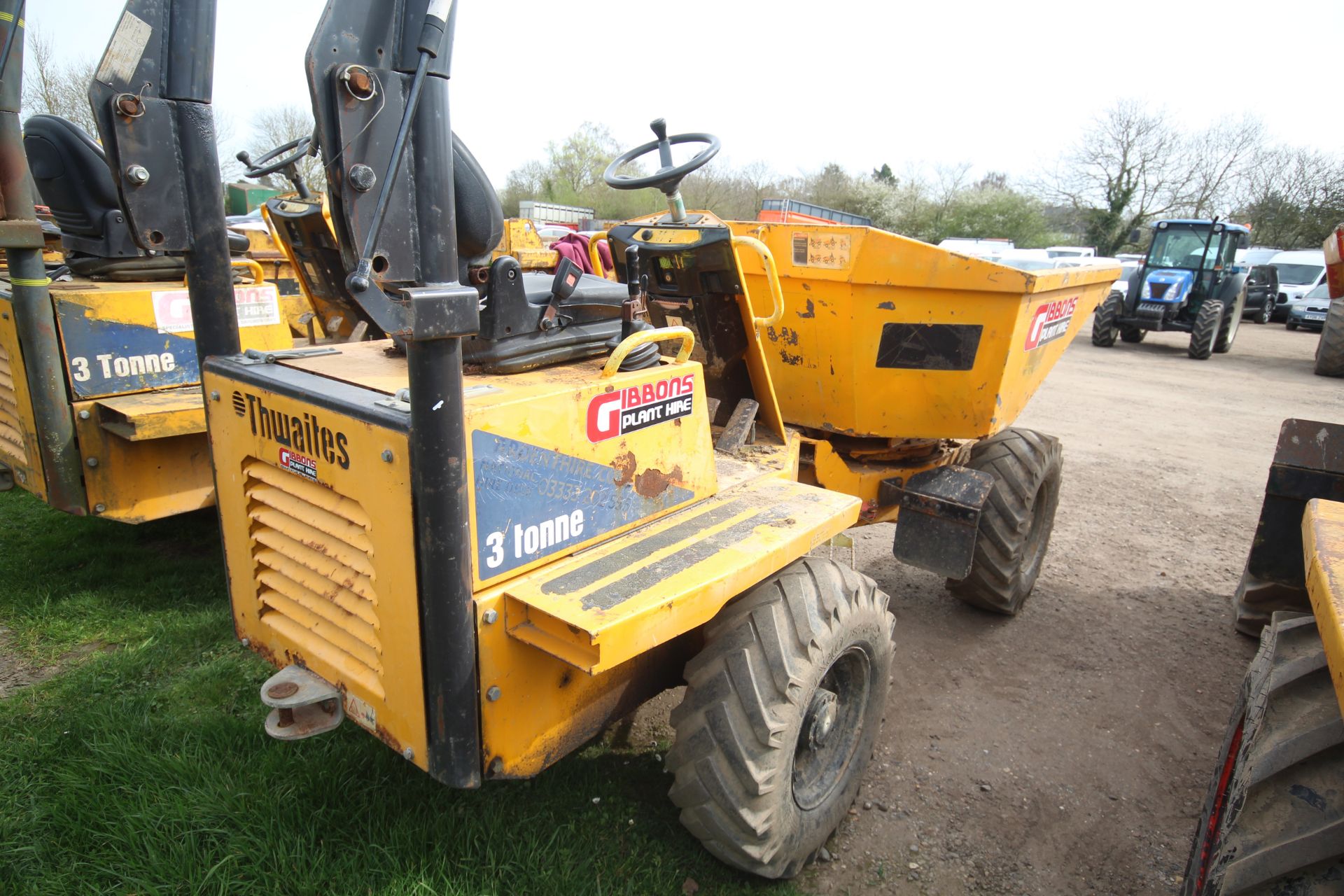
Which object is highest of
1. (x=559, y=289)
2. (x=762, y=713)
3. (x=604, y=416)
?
(x=559, y=289)

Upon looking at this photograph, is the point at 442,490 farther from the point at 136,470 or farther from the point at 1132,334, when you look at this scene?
the point at 1132,334

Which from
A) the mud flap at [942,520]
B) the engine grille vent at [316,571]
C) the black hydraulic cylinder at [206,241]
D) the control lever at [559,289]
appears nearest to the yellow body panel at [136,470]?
the black hydraulic cylinder at [206,241]

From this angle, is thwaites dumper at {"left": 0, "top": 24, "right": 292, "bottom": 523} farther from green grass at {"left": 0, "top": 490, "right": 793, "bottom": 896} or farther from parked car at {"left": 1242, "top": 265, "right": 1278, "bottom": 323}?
parked car at {"left": 1242, "top": 265, "right": 1278, "bottom": 323}

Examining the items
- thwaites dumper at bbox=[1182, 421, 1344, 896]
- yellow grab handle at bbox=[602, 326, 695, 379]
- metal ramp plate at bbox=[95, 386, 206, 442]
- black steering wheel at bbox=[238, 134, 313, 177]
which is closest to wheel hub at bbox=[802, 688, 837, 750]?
thwaites dumper at bbox=[1182, 421, 1344, 896]

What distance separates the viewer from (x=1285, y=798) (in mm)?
1676

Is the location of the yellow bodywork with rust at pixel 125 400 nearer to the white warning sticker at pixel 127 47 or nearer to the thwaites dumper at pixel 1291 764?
the white warning sticker at pixel 127 47

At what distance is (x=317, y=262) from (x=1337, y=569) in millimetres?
4424

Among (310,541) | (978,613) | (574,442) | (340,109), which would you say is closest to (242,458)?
(310,541)

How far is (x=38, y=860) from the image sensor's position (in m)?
2.38

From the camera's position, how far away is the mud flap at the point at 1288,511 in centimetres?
370

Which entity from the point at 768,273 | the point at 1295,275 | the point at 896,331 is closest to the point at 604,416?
the point at 768,273

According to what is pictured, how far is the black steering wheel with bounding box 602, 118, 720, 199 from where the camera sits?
2768 mm

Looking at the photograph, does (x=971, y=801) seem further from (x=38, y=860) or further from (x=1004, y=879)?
(x=38, y=860)

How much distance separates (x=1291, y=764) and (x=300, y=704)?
7.39ft
